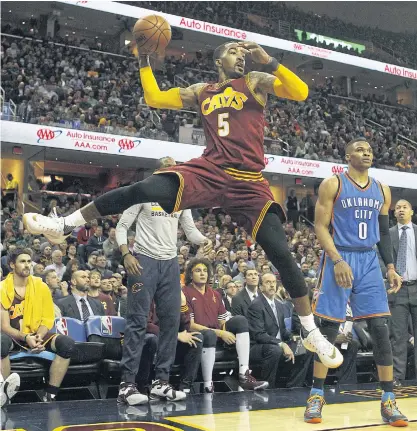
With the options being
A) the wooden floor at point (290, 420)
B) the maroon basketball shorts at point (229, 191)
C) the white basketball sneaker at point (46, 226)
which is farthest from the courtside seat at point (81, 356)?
the maroon basketball shorts at point (229, 191)

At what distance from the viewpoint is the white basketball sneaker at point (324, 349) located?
4.22 meters

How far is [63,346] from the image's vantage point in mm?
5172

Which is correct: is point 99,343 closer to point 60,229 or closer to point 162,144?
point 60,229

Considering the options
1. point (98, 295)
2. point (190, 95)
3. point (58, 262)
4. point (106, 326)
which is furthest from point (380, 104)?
point (190, 95)

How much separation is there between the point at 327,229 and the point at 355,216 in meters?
0.23

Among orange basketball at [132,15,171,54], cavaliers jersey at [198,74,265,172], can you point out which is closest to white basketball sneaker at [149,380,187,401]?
cavaliers jersey at [198,74,265,172]

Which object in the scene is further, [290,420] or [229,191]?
[290,420]

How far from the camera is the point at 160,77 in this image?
70.4 ft

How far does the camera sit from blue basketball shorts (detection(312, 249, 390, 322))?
462cm

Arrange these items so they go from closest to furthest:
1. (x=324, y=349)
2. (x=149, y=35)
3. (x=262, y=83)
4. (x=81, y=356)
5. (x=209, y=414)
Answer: (x=262, y=83) < (x=324, y=349) < (x=149, y=35) < (x=209, y=414) < (x=81, y=356)

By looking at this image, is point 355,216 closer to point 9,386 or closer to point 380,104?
point 9,386

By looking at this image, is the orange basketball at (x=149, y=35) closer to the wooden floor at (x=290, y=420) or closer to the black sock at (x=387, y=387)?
the wooden floor at (x=290, y=420)

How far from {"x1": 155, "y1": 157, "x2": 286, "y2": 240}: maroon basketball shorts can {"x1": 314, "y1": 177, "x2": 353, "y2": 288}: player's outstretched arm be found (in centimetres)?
70

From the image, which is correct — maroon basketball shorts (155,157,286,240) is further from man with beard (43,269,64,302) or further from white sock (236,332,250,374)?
man with beard (43,269,64,302)
